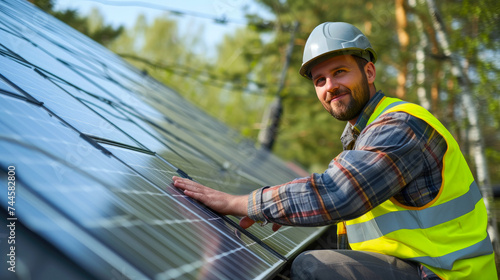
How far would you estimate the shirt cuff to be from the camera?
2.48 m

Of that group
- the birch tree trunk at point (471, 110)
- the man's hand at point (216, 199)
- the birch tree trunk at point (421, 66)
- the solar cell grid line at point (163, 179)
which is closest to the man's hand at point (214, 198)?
the man's hand at point (216, 199)

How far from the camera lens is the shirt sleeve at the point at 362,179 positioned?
2.23 meters

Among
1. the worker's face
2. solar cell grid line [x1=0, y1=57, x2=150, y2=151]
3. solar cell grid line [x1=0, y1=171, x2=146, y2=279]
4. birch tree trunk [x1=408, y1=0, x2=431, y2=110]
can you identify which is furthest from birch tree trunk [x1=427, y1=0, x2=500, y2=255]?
solar cell grid line [x1=0, y1=171, x2=146, y2=279]

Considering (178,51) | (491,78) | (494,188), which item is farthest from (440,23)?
(178,51)

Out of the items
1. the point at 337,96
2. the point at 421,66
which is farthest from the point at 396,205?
the point at 421,66

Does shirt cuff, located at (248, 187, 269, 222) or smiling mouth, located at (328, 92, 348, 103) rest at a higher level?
smiling mouth, located at (328, 92, 348, 103)

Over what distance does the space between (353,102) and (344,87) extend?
116 mm

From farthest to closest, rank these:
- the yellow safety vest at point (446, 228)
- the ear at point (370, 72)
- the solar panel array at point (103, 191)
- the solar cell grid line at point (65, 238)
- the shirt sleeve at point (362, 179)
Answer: the ear at point (370, 72) < the yellow safety vest at point (446, 228) < the shirt sleeve at point (362, 179) < the solar panel array at point (103, 191) < the solar cell grid line at point (65, 238)

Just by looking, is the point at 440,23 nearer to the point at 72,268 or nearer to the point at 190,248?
the point at 190,248

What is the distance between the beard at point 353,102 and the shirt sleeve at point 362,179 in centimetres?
59

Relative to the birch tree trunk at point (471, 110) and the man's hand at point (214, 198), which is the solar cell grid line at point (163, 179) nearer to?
the man's hand at point (214, 198)

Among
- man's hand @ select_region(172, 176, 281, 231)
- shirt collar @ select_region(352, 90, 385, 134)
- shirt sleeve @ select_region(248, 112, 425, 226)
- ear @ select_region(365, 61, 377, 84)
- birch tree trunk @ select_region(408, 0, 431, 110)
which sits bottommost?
man's hand @ select_region(172, 176, 281, 231)

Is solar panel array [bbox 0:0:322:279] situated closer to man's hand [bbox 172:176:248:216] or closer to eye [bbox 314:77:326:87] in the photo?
man's hand [bbox 172:176:248:216]

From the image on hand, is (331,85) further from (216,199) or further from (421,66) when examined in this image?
(421,66)
